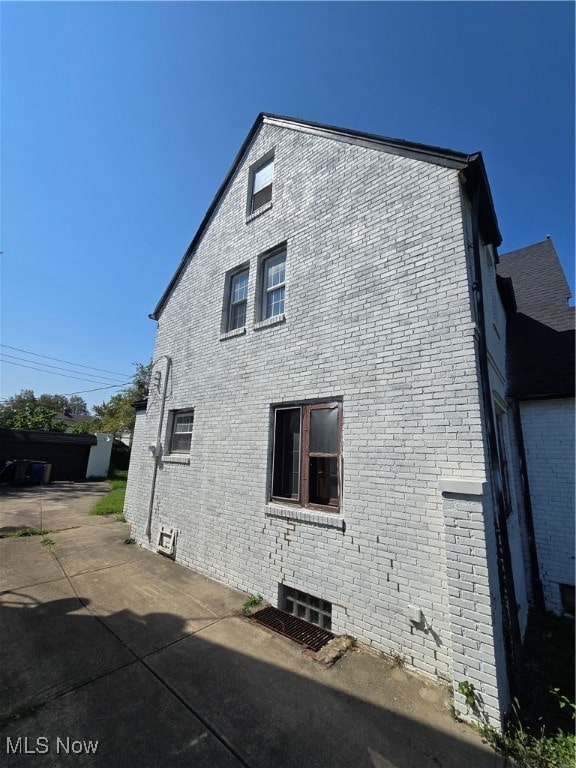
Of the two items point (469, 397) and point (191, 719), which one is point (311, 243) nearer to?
point (469, 397)

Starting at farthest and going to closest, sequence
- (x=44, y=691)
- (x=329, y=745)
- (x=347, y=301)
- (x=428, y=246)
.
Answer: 1. (x=347, y=301)
2. (x=428, y=246)
3. (x=44, y=691)
4. (x=329, y=745)

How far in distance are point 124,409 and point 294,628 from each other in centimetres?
3261

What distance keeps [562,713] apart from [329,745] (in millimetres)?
2434

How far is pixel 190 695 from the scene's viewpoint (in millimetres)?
2924

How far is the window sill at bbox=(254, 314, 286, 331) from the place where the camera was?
5.54 meters

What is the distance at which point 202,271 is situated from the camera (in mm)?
7793

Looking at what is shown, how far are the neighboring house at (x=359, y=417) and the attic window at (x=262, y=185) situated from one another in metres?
0.06

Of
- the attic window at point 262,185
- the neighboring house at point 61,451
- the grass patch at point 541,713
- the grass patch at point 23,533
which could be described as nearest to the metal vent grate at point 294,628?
the grass patch at point 541,713

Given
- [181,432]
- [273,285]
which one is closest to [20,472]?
[181,432]

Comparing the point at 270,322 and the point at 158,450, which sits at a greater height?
the point at 270,322

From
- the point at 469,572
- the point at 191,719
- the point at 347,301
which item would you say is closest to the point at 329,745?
the point at 191,719

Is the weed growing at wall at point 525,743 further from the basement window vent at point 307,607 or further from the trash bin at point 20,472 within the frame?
the trash bin at point 20,472

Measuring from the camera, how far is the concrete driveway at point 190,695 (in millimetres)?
2383

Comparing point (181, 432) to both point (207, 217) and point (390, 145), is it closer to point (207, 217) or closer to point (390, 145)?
point (207, 217)
